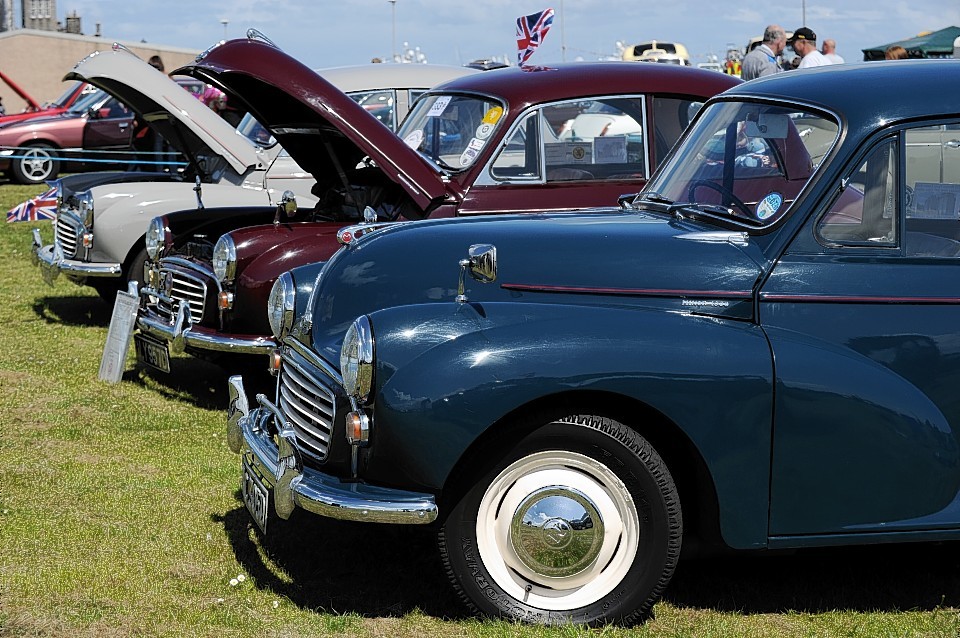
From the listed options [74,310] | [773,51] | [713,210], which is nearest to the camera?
[713,210]

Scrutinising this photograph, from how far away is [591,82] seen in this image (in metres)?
7.02

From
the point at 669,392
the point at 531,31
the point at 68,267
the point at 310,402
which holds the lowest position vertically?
the point at 68,267

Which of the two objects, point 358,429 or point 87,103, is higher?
point 87,103

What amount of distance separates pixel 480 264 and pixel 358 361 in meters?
0.52

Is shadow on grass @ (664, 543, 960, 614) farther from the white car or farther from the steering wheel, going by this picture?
the white car

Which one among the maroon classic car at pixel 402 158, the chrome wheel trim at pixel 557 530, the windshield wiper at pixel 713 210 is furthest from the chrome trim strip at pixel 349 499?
the maroon classic car at pixel 402 158

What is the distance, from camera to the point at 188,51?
1626 inches

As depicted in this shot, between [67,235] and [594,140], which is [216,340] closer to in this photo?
[594,140]

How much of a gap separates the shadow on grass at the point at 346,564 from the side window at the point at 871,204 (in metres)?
1.74

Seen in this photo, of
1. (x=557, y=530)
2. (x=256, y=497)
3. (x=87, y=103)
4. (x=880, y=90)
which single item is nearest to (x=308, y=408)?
(x=256, y=497)

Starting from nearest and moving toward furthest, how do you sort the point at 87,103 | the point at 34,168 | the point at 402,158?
the point at 402,158 < the point at 34,168 < the point at 87,103

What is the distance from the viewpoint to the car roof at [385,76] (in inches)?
380

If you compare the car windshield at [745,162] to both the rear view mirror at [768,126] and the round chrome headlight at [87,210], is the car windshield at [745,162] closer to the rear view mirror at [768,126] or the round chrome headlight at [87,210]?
the rear view mirror at [768,126]

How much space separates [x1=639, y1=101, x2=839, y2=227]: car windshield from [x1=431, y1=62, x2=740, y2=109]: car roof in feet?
7.80
